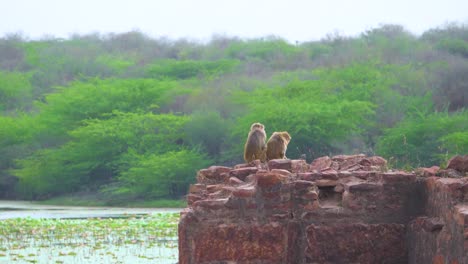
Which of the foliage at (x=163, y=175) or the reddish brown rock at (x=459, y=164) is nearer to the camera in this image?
the reddish brown rock at (x=459, y=164)

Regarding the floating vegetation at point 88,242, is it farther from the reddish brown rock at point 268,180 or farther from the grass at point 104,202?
the grass at point 104,202

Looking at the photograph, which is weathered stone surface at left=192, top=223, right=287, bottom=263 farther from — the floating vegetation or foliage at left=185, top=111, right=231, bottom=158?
foliage at left=185, top=111, right=231, bottom=158

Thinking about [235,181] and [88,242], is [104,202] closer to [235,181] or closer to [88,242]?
[88,242]

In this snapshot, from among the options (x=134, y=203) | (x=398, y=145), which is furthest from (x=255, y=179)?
(x=134, y=203)

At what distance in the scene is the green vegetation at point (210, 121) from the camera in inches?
1375

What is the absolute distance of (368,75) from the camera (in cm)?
4138

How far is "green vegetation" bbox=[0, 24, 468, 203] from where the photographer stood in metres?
Answer: 34.9

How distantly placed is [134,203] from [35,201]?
4.86 meters

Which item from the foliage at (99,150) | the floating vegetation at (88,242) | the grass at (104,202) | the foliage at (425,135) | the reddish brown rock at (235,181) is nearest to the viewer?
the reddish brown rock at (235,181)

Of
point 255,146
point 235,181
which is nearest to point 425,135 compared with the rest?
point 255,146

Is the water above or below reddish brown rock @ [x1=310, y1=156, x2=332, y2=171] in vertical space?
below

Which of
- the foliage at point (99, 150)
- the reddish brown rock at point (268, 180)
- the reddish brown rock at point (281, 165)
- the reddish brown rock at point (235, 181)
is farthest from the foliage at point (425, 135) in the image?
the reddish brown rock at point (268, 180)

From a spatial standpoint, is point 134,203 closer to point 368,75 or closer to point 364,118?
point 364,118

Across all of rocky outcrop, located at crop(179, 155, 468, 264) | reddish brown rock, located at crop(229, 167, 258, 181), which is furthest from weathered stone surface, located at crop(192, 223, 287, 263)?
reddish brown rock, located at crop(229, 167, 258, 181)
